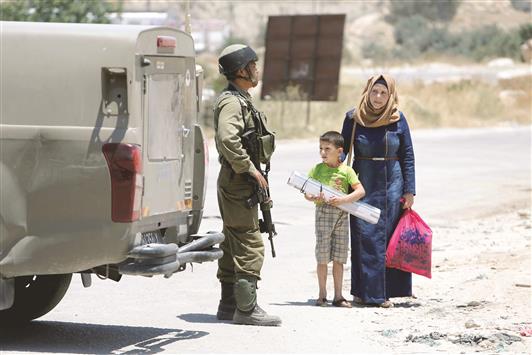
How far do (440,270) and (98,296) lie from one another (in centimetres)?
356

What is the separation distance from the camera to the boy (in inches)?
389

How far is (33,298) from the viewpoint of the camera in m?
8.77

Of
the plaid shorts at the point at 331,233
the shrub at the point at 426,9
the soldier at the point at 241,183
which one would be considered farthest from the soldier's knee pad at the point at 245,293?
the shrub at the point at 426,9

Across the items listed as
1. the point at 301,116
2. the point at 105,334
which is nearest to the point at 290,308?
the point at 105,334

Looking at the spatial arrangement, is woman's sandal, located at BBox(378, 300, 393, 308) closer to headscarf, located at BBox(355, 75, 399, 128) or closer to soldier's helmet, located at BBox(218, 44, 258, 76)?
headscarf, located at BBox(355, 75, 399, 128)

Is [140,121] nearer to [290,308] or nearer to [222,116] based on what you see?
[222,116]

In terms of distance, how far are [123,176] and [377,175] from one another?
122 inches

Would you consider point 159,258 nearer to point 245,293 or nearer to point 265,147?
point 245,293

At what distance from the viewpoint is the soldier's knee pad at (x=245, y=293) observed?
8922mm

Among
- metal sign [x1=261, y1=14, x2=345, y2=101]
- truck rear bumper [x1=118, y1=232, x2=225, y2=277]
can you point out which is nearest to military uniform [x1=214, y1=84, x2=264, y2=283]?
truck rear bumper [x1=118, y1=232, x2=225, y2=277]

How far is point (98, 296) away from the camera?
33.5ft

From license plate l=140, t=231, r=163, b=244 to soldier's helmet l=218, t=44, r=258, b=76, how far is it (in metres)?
1.42

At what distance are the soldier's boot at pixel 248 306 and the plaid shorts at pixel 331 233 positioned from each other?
115 cm

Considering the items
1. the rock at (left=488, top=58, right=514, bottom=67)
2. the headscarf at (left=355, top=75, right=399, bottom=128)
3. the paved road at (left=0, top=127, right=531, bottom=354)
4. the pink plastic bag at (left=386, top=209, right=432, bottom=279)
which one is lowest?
the paved road at (left=0, top=127, right=531, bottom=354)
